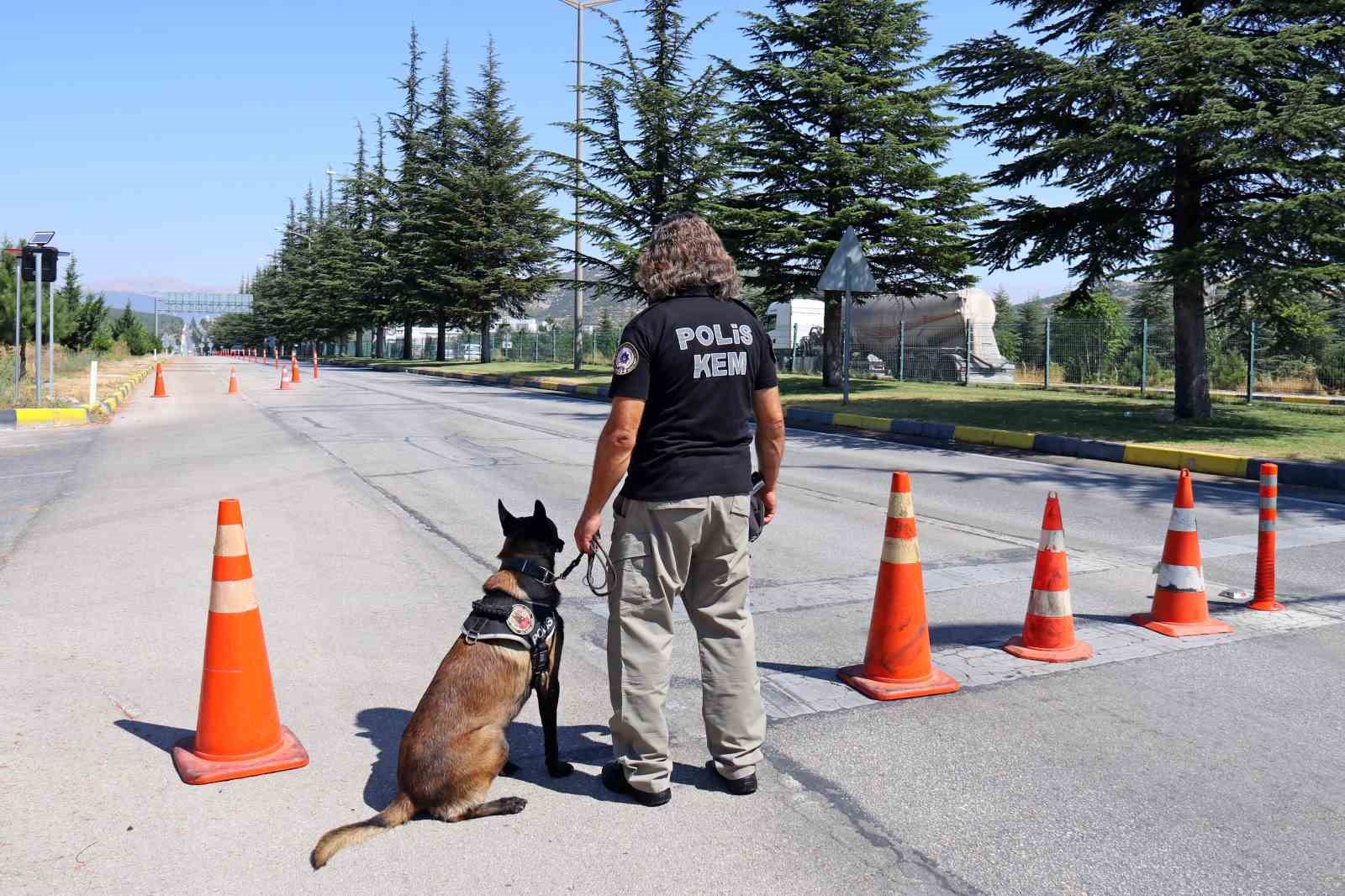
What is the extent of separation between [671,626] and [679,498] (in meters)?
0.44

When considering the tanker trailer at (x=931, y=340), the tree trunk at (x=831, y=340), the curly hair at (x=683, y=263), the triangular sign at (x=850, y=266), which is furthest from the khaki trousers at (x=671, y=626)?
the tanker trailer at (x=931, y=340)

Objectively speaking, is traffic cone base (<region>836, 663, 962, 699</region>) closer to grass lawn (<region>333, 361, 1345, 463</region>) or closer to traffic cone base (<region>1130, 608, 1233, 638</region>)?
traffic cone base (<region>1130, 608, 1233, 638</region>)

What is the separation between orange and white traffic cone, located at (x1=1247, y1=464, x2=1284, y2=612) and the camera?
5906 millimetres

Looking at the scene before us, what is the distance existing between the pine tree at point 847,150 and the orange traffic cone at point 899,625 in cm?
1820

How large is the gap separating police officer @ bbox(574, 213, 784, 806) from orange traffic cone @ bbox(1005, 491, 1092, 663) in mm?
1954

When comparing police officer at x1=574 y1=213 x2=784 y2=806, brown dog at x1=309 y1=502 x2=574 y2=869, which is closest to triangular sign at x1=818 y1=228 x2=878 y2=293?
police officer at x1=574 y1=213 x2=784 y2=806

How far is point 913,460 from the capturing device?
12977 mm

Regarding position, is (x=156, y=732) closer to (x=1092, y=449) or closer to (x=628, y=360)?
(x=628, y=360)

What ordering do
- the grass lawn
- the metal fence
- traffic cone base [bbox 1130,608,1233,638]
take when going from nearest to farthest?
1. traffic cone base [bbox 1130,608,1233,638]
2. the grass lawn
3. the metal fence

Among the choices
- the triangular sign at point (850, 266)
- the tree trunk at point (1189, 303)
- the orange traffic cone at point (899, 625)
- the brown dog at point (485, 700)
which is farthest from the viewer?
the triangular sign at point (850, 266)

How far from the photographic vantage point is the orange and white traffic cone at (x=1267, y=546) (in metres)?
5.91

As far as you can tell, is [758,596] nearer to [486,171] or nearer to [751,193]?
[751,193]

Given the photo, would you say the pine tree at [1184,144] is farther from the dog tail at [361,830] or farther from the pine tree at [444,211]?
the pine tree at [444,211]

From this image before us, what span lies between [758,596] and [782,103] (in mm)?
19022
